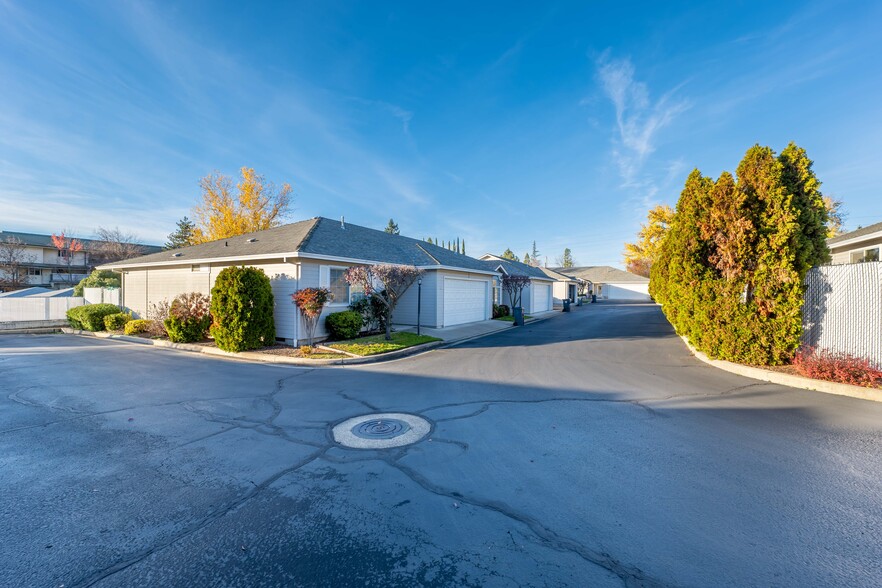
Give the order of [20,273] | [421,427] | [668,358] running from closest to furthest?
[421,427] → [668,358] → [20,273]

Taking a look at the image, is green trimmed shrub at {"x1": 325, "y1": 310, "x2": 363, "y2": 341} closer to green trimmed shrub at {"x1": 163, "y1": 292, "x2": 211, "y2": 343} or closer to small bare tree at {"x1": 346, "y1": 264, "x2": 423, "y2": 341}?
small bare tree at {"x1": 346, "y1": 264, "x2": 423, "y2": 341}

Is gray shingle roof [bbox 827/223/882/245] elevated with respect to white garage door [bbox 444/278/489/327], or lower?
elevated

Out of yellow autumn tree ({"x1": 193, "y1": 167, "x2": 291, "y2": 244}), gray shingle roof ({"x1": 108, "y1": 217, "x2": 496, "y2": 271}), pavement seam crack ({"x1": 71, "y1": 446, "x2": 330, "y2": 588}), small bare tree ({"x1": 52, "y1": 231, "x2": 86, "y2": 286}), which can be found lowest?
pavement seam crack ({"x1": 71, "y1": 446, "x2": 330, "y2": 588})

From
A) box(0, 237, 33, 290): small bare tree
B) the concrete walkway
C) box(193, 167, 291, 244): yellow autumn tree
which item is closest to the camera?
the concrete walkway

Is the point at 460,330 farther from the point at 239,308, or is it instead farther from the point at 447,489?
the point at 447,489

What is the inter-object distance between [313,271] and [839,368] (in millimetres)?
13068

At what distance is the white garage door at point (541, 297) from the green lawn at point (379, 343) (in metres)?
16.4

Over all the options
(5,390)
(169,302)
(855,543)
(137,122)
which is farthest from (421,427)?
(137,122)

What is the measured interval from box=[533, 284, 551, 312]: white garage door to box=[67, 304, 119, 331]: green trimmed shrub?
24.8 meters

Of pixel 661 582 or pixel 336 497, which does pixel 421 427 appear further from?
pixel 661 582

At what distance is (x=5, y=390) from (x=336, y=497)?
8137mm

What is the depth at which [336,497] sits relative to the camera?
323 cm

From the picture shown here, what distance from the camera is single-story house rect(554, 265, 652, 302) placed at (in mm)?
54531

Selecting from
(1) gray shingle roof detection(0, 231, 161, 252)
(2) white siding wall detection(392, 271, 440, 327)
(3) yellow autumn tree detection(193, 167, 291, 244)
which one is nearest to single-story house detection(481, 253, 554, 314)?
(2) white siding wall detection(392, 271, 440, 327)
